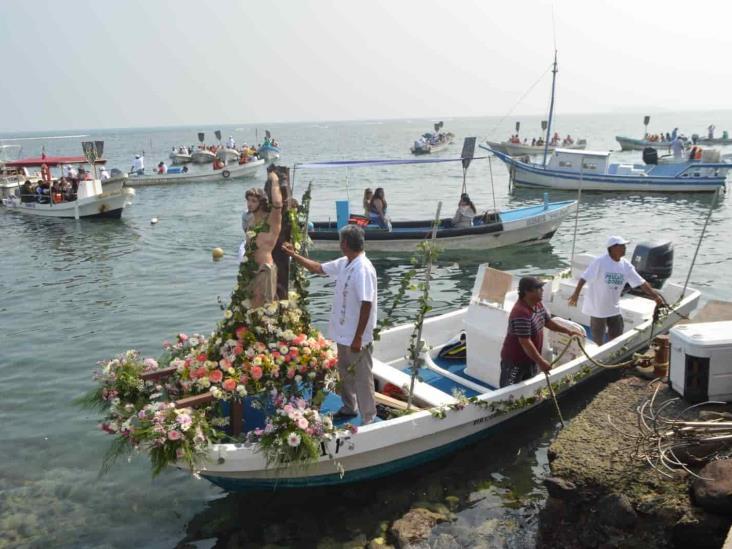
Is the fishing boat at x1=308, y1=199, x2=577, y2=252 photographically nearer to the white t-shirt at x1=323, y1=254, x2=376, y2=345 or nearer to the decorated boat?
the decorated boat

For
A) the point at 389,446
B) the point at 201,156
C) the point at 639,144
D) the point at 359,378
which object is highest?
the point at 639,144

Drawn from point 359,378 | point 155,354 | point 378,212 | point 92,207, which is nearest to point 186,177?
point 92,207

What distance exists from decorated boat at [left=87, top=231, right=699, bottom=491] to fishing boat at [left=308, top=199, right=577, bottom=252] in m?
9.81

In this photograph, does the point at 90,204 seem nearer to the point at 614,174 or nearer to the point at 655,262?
the point at 655,262

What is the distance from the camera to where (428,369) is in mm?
8523

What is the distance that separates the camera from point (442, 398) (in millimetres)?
7031

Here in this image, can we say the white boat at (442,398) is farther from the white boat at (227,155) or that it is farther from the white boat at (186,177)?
the white boat at (227,155)

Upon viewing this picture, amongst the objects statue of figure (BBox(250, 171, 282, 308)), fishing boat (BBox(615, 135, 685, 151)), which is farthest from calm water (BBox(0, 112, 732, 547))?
fishing boat (BBox(615, 135, 685, 151))

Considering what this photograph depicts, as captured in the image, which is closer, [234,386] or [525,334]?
[234,386]

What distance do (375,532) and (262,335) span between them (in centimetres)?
218

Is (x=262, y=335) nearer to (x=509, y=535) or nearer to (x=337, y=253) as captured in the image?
(x=509, y=535)

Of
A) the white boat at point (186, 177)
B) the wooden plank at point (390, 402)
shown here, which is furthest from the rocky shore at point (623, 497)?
the white boat at point (186, 177)

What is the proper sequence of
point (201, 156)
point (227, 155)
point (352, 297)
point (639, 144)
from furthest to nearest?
point (639, 144) → point (201, 156) → point (227, 155) → point (352, 297)

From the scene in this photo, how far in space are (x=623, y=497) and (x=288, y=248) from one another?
3881 mm
